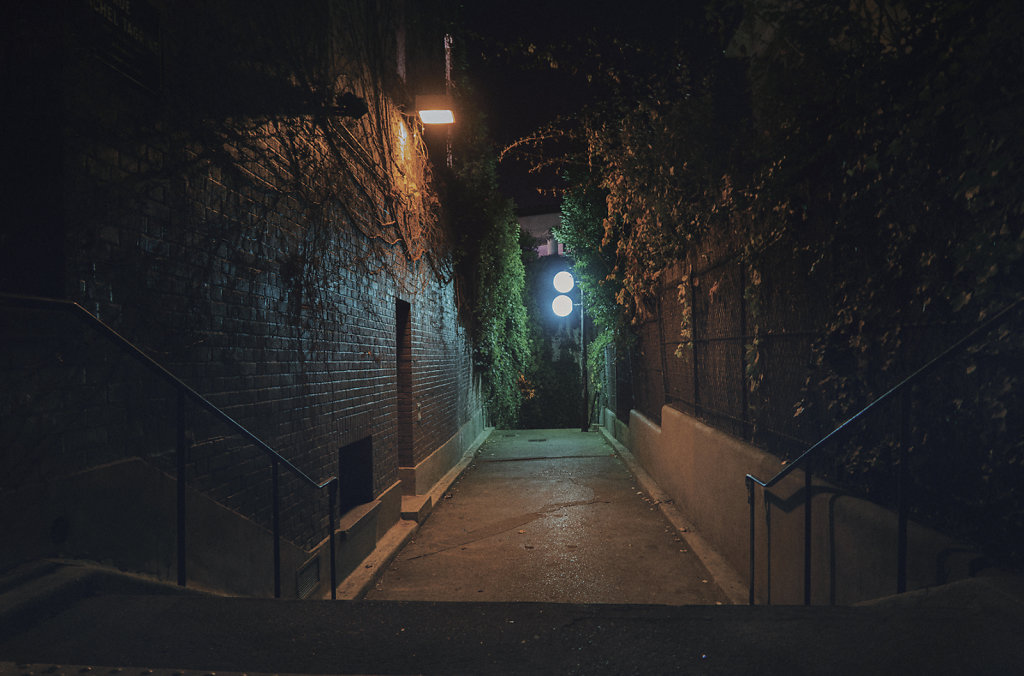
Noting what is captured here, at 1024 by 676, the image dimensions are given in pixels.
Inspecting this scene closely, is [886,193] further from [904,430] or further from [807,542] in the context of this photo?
[807,542]

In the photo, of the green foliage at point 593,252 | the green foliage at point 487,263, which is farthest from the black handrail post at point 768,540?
the green foliage at point 487,263

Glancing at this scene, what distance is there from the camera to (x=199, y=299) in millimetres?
3207

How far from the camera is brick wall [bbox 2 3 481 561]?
238 centimetres

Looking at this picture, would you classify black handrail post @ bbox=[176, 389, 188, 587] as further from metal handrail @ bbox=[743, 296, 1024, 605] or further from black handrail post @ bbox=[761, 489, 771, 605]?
black handrail post @ bbox=[761, 489, 771, 605]

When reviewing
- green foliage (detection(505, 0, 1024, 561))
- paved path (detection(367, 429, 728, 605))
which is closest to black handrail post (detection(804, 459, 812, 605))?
green foliage (detection(505, 0, 1024, 561))

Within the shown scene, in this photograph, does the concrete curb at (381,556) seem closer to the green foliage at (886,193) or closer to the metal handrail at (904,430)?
the metal handrail at (904,430)

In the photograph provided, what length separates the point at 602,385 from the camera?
16688 mm

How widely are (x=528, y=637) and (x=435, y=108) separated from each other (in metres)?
6.52

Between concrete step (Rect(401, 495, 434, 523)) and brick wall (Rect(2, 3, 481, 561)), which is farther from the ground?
brick wall (Rect(2, 3, 481, 561))

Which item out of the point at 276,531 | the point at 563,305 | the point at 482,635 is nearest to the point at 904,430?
the point at 482,635

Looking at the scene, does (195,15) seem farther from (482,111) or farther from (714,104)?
(482,111)

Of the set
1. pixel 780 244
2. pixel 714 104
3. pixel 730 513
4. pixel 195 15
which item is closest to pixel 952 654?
pixel 780 244

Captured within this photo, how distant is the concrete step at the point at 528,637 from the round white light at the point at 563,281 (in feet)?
46.2

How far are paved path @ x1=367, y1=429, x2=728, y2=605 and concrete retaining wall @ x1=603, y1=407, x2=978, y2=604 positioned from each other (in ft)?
1.59
